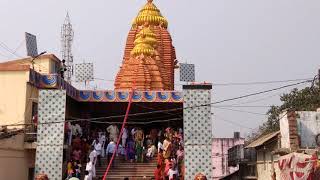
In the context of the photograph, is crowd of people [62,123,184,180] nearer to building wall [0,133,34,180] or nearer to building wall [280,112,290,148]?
building wall [0,133,34,180]

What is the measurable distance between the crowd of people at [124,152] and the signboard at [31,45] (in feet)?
13.0

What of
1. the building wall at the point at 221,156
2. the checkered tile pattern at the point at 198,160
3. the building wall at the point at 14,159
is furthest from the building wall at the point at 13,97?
the building wall at the point at 221,156

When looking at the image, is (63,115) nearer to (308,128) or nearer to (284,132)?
(284,132)

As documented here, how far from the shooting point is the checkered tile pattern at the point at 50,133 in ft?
53.2

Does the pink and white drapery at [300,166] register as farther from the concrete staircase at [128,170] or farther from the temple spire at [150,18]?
the temple spire at [150,18]

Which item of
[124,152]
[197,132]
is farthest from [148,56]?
[197,132]

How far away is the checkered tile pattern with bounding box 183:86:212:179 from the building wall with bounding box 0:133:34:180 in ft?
19.7

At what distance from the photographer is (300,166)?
12.7 metres

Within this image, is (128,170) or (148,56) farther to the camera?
(148,56)

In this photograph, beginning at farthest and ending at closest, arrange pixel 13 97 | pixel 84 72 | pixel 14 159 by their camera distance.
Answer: pixel 84 72
pixel 13 97
pixel 14 159

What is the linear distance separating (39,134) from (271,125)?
20890 mm

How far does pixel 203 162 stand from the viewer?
53.1ft

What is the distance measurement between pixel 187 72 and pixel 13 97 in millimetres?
12979

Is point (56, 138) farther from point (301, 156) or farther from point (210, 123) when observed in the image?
point (301, 156)
